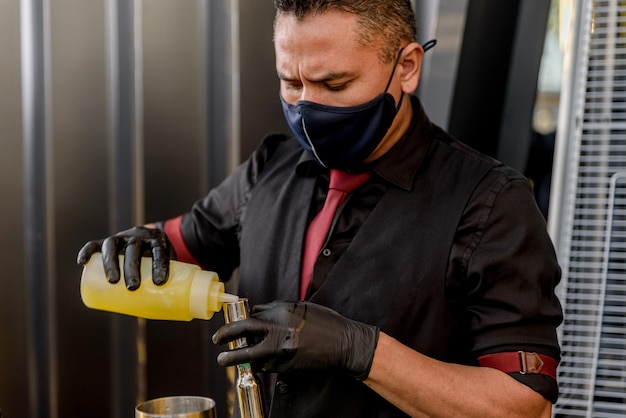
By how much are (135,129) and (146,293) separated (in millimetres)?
990

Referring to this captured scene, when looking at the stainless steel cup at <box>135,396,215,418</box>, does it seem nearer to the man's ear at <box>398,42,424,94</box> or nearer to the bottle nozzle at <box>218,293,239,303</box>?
the bottle nozzle at <box>218,293,239,303</box>

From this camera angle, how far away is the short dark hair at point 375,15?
4.43 feet

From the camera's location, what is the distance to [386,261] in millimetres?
1403

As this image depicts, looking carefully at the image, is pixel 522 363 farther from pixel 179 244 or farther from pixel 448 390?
pixel 179 244

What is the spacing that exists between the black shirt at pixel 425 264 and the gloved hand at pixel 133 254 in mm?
245

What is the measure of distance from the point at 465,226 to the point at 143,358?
51.7 inches

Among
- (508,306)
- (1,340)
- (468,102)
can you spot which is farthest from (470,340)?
(1,340)

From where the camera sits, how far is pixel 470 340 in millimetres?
1431

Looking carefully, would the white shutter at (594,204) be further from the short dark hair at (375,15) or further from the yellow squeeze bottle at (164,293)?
the yellow squeeze bottle at (164,293)

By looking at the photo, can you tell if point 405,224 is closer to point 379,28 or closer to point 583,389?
point 379,28

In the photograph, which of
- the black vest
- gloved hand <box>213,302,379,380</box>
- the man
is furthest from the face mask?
gloved hand <box>213,302,379,380</box>

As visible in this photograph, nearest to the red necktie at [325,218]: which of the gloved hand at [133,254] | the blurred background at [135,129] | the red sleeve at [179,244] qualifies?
the gloved hand at [133,254]

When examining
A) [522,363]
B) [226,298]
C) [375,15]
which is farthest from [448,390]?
[375,15]

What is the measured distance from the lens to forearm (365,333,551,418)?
1269 mm
